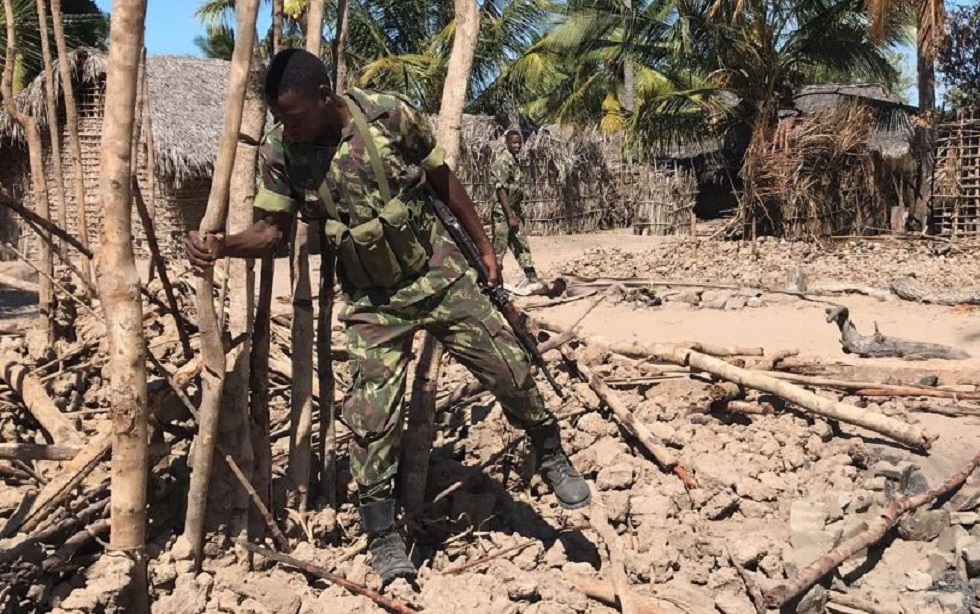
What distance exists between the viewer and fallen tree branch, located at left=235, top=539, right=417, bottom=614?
2.94 meters

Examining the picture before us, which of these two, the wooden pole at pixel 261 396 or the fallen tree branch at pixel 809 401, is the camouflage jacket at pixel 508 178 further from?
the wooden pole at pixel 261 396

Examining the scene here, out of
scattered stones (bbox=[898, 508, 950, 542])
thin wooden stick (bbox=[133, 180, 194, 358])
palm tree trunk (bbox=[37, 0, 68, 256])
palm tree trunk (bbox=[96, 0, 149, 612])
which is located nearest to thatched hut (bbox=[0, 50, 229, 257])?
palm tree trunk (bbox=[37, 0, 68, 256])

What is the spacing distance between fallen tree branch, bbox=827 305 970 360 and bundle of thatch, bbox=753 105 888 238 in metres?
8.39

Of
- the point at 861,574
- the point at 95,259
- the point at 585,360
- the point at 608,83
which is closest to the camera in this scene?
the point at 95,259

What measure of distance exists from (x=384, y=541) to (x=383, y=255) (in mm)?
966

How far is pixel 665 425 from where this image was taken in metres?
4.54

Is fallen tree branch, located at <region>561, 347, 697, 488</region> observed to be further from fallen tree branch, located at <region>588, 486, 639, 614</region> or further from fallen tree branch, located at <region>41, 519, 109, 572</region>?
fallen tree branch, located at <region>41, 519, 109, 572</region>

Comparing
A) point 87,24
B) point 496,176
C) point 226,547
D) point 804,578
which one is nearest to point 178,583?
point 226,547

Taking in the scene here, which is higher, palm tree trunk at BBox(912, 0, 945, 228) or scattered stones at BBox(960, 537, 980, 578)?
palm tree trunk at BBox(912, 0, 945, 228)

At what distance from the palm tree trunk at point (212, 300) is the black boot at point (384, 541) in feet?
1.78

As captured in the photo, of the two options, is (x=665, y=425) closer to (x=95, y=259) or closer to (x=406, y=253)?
(x=406, y=253)

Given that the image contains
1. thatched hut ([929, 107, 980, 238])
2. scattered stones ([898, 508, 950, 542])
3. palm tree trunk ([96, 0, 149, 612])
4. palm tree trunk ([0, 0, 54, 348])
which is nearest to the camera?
palm tree trunk ([96, 0, 149, 612])

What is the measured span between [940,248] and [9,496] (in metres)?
13.0

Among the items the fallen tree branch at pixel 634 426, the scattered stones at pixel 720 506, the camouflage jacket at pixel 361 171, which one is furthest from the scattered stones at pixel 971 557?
the camouflage jacket at pixel 361 171
